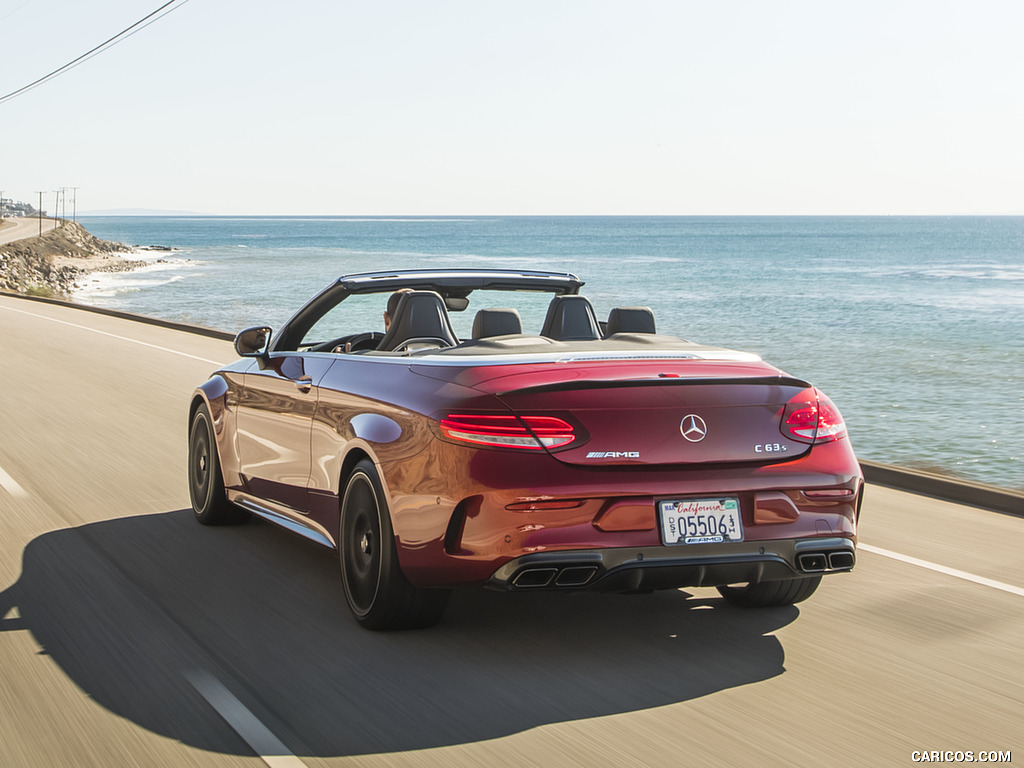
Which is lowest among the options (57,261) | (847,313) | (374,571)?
(57,261)

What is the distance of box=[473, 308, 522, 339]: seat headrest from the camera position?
5.96m

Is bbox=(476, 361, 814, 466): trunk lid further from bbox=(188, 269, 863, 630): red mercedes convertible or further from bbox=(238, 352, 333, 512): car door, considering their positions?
bbox=(238, 352, 333, 512): car door

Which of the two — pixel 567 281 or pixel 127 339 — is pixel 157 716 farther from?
pixel 127 339

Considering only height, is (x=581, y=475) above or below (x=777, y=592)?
above

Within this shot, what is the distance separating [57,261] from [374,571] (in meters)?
95.4

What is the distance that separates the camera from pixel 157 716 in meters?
4.29

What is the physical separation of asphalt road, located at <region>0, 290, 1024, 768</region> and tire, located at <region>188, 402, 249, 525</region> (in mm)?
141

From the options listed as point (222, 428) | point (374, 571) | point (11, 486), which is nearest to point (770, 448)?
point (374, 571)

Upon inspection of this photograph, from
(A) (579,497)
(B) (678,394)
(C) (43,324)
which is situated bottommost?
(C) (43,324)

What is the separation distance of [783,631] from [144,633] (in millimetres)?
2709

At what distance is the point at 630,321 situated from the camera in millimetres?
6340

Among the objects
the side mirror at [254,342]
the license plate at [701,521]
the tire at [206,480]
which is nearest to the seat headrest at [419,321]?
the side mirror at [254,342]

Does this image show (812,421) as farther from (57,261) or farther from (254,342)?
(57,261)

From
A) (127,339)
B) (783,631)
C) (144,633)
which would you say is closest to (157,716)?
(144,633)
